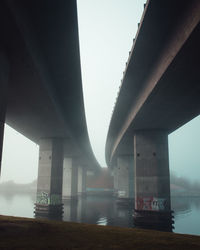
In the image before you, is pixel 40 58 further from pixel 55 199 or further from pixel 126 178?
pixel 126 178

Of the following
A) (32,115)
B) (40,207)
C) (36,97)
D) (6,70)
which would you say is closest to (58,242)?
(6,70)

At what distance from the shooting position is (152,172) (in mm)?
34219

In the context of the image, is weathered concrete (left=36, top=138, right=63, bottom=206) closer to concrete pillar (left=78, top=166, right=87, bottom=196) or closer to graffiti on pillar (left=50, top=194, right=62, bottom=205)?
graffiti on pillar (left=50, top=194, right=62, bottom=205)

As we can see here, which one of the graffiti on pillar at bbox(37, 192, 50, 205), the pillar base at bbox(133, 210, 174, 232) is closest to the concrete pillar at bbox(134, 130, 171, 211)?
the pillar base at bbox(133, 210, 174, 232)

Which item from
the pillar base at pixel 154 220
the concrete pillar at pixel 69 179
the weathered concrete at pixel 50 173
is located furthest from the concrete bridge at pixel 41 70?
the concrete pillar at pixel 69 179

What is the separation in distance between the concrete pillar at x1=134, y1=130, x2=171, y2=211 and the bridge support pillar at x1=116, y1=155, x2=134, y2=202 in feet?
109

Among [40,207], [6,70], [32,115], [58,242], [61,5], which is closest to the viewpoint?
[58,242]

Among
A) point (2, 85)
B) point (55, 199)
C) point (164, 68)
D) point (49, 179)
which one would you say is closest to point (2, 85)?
point (2, 85)

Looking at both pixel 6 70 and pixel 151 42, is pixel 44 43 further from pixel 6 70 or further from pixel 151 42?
pixel 151 42

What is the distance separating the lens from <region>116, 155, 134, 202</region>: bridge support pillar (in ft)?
220

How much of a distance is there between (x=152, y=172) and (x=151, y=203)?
13.8 feet

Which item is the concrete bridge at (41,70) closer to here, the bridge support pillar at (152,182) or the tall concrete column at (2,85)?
the tall concrete column at (2,85)

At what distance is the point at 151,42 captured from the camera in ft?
60.6

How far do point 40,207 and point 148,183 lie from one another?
1978 cm
